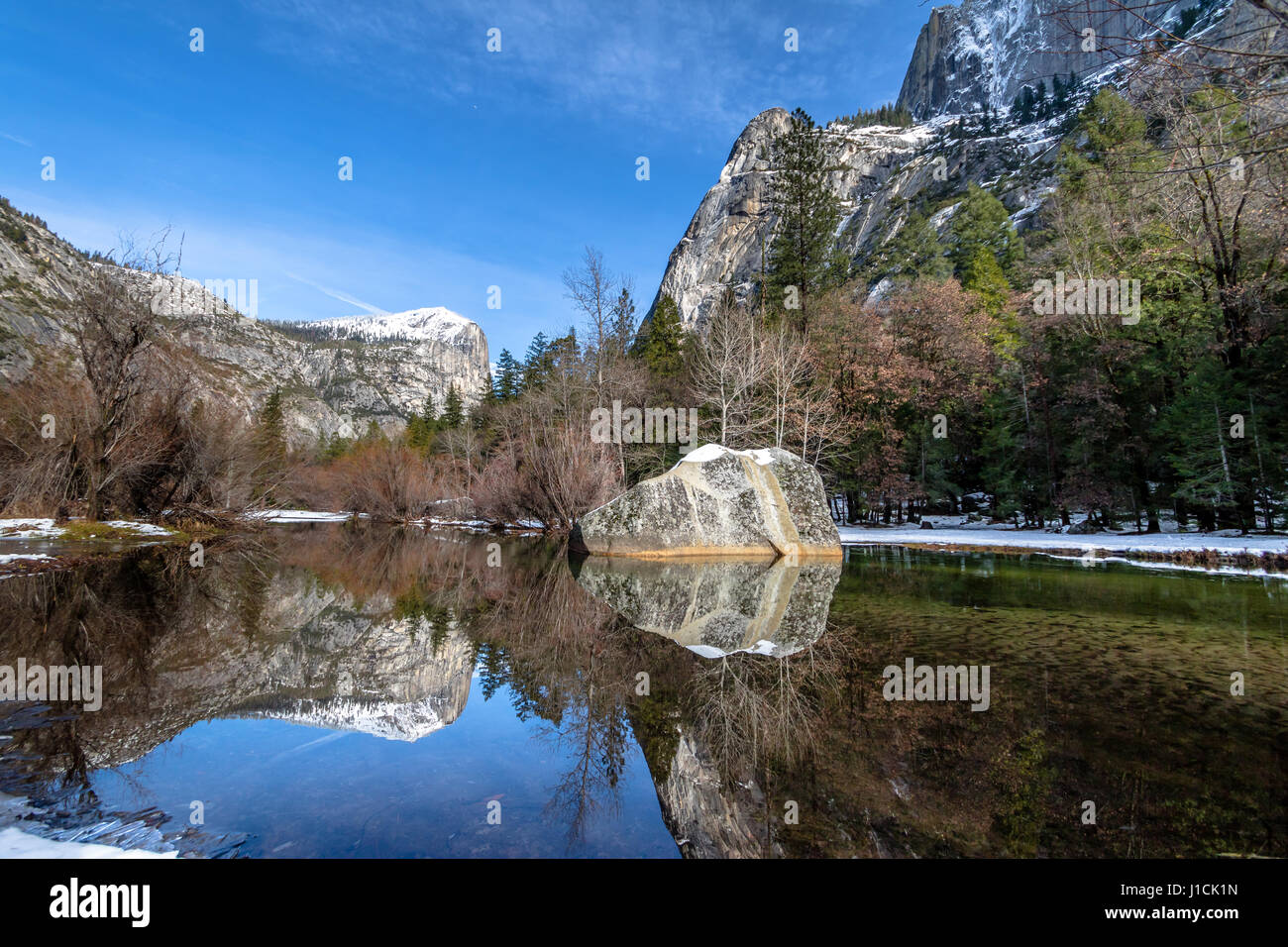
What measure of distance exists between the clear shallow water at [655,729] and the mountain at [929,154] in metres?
56.8

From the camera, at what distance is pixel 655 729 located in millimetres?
3889

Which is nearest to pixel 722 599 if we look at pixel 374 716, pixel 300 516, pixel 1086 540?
pixel 374 716

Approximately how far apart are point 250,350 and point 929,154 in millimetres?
117646

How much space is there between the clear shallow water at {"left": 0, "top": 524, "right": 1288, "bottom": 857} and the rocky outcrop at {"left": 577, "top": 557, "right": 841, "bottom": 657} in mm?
95

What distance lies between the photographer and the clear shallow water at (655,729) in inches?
104

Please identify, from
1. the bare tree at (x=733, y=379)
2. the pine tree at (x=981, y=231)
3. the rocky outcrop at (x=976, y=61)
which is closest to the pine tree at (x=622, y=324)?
the bare tree at (x=733, y=379)

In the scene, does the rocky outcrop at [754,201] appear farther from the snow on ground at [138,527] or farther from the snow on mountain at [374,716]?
the snow on mountain at [374,716]

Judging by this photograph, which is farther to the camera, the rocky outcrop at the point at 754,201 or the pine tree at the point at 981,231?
the rocky outcrop at the point at 754,201

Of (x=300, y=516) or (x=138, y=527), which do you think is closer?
(x=138, y=527)

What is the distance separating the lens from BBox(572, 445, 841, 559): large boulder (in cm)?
1556

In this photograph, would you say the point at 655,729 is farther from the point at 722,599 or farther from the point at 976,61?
the point at 976,61
